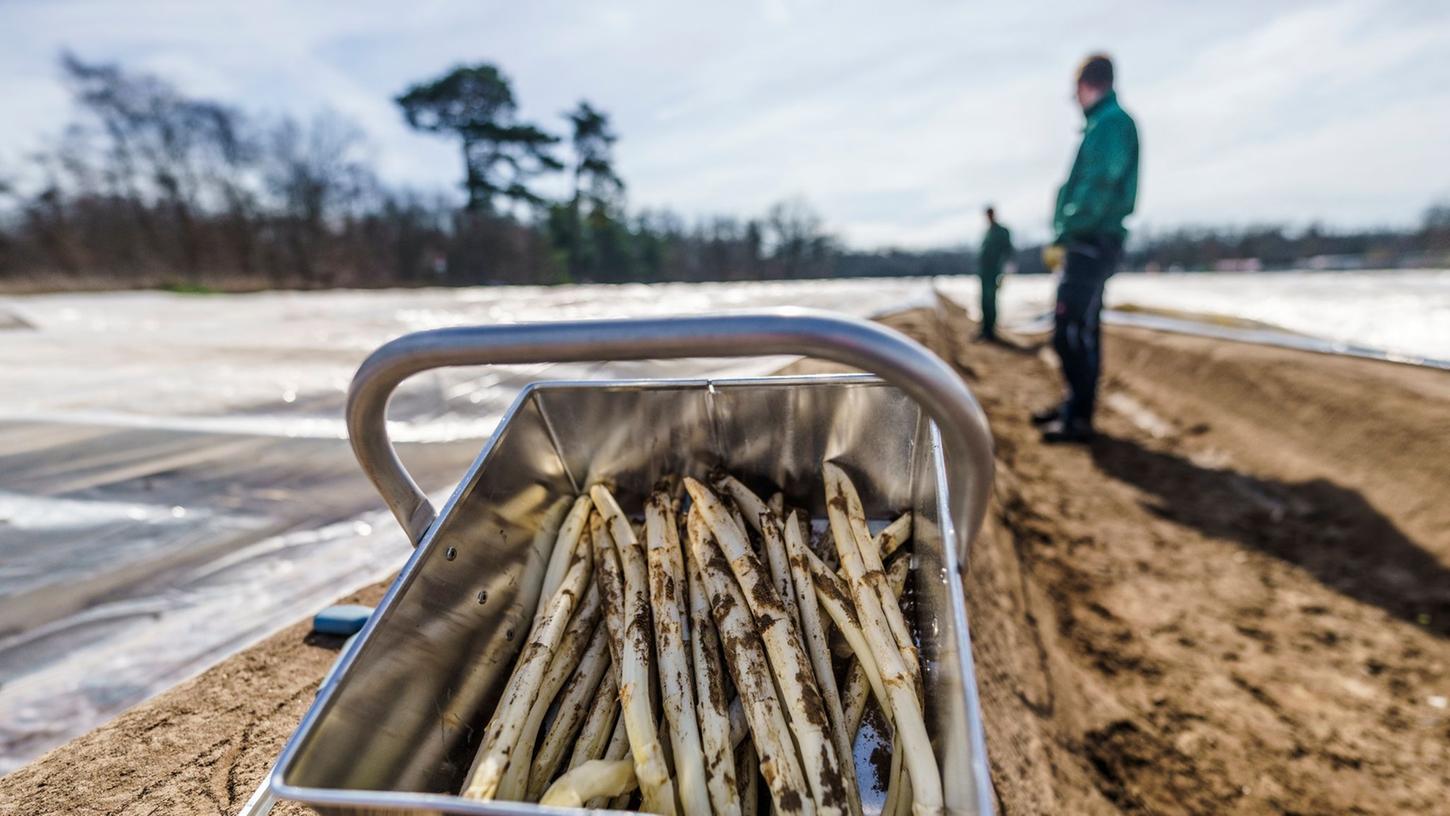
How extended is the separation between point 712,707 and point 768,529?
0.48m

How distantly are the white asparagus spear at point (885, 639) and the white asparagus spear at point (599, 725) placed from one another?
1.72 feet

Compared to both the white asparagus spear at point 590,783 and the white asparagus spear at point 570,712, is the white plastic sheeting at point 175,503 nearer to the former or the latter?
the white asparagus spear at point 570,712

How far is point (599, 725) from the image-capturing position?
115cm

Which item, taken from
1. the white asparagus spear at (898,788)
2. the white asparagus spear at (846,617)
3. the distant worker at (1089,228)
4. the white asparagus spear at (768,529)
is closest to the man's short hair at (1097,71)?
the distant worker at (1089,228)

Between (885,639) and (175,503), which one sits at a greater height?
(885,639)

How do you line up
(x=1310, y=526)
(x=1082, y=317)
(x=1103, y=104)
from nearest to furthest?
(x=1310, y=526) → (x=1103, y=104) → (x=1082, y=317)

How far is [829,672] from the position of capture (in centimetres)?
117

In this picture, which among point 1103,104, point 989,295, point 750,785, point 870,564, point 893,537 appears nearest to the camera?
point 750,785

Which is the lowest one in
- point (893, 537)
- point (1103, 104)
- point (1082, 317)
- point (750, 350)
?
point (893, 537)

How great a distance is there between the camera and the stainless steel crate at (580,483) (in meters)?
0.82

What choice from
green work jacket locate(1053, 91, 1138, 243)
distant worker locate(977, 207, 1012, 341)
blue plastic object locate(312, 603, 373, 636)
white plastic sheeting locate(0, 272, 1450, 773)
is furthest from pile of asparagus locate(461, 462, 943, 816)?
distant worker locate(977, 207, 1012, 341)

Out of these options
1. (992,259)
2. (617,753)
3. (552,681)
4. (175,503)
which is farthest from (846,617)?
(992,259)

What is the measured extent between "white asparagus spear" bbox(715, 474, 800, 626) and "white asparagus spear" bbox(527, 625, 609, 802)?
16.3 inches

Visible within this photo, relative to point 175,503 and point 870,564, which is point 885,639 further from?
point 175,503
